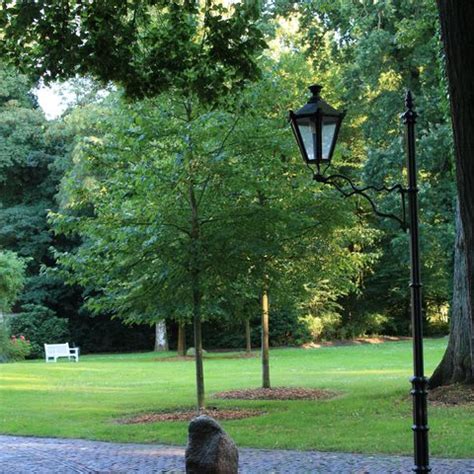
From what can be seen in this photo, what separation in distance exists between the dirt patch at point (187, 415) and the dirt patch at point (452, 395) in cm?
299

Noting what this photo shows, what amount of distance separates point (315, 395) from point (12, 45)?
30.0 ft

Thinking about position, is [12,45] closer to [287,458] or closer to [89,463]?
[89,463]

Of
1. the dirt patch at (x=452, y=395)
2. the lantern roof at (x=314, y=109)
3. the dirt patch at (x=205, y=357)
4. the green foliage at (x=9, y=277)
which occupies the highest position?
the lantern roof at (x=314, y=109)

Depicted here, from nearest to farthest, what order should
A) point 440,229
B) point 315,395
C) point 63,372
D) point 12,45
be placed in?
1. point 12,45
2. point 315,395
3. point 440,229
4. point 63,372

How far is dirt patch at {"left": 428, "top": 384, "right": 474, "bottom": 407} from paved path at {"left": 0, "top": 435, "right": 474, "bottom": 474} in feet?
14.0

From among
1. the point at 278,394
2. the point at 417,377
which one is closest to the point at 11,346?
the point at 278,394

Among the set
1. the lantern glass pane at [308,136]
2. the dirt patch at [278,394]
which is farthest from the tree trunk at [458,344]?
the lantern glass pane at [308,136]

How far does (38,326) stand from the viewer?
36219 millimetres

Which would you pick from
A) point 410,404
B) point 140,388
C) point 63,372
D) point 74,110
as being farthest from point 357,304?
point 410,404

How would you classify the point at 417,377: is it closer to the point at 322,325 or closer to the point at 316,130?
the point at 316,130

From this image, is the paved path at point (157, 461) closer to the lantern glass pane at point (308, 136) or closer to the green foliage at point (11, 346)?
the lantern glass pane at point (308, 136)

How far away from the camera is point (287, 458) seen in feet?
29.7

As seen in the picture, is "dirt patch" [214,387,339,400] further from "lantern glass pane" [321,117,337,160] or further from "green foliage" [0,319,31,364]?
"green foliage" [0,319,31,364]

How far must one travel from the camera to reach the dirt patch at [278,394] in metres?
15.4
